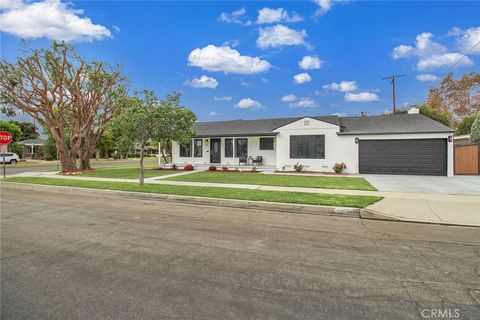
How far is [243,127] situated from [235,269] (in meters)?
19.7

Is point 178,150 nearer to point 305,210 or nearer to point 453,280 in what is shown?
point 305,210

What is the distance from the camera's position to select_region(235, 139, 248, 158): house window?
72.6 ft

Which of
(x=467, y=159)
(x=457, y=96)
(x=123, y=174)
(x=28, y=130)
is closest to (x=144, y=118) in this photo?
(x=123, y=174)

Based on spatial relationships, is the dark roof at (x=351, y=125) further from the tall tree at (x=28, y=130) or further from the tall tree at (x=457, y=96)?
the tall tree at (x=28, y=130)

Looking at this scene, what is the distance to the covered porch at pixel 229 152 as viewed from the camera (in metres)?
21.3

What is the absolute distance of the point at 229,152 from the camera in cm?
2259

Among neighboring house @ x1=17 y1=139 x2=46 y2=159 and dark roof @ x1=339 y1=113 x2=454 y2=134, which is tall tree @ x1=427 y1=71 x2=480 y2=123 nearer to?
dark roof @ x1=339 y1=113 x2=454 y2=134

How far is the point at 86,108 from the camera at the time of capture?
68.8 feet

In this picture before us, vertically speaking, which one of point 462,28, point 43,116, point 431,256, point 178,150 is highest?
point 462,28

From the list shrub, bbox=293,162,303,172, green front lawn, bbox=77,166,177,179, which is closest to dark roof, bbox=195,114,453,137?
shrub, bbox=293,162,303,172

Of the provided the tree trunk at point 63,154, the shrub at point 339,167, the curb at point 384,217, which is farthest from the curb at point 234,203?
the shrub at point 339,167

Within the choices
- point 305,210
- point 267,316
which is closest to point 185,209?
point 305,210

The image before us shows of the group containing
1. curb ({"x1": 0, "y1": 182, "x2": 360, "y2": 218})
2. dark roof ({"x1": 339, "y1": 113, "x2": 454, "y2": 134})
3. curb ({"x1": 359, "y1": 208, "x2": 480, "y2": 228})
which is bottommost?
curb ({"x1": 359, "y1": 208, "x2": 480, "y2": 228})

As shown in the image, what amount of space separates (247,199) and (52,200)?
272 inches
